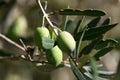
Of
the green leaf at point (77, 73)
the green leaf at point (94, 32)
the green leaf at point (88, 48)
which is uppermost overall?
the green leaf at point (94, 32)

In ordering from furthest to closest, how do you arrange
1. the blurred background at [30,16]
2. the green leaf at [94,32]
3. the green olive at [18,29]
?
1. the blurred background at [30,16]
2. the green olive at [18,29]
3. the green leaf at [94,32]

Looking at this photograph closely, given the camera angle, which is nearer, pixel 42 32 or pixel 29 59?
pixel 42 32

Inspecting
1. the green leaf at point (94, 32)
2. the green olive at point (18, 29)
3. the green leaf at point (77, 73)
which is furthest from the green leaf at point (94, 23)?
the green olive at point (18, 29)

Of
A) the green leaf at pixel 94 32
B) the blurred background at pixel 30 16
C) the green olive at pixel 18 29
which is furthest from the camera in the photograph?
the blurred background at pixel 30 16

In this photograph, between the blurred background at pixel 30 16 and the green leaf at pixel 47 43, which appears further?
the blurred background at pixel 30 16

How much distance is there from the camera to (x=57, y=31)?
104cm

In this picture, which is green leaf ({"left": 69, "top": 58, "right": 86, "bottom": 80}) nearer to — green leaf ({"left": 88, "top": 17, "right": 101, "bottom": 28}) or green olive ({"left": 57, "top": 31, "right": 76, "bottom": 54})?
green olive ({"left": 57, "top": 31, "right": 76, "bottom": 54})

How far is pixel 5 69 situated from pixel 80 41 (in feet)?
5.98

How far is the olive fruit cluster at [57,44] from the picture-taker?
0.98 m

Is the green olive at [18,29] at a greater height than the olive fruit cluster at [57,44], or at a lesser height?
lesser

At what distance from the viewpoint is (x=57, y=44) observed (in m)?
1.01

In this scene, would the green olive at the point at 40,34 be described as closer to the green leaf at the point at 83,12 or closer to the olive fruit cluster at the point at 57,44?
the olive fruit cluster at the point at 57,44

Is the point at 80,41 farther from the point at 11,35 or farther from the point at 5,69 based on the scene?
the point at 5,69

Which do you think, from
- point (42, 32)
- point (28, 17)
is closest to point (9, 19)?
point (28, 17)
